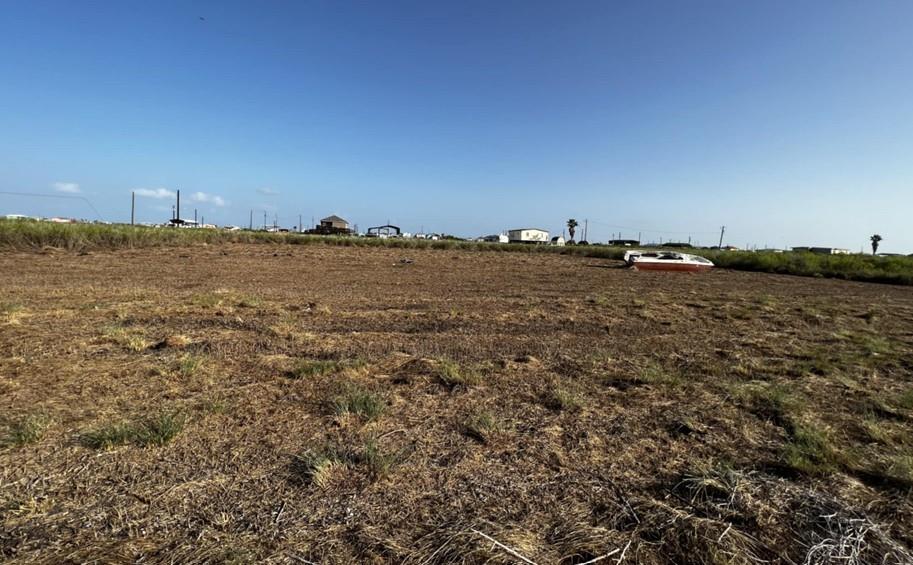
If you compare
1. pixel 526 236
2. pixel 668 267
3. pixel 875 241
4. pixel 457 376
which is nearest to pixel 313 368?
pixel 457 376

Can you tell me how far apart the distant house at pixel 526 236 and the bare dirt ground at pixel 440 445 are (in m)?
91.6

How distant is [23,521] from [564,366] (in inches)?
187

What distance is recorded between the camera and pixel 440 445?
9.96ft

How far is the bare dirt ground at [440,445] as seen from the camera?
6.72 feet

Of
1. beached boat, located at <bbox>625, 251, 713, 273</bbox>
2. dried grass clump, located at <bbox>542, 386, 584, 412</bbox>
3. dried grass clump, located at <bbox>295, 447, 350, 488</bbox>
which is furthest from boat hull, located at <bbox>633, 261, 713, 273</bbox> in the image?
dried grass clump, located at <bbox>295, 447, 350, 488</bbox>

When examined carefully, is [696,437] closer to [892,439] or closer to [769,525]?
[769,525]

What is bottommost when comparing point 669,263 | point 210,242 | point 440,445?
point 440,445

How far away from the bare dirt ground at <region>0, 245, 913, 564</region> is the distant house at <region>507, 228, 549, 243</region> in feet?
301

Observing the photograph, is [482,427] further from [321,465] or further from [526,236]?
[526,236]

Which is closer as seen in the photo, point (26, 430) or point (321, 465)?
point (321, 465)

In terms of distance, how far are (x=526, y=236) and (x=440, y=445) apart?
97.4 meters

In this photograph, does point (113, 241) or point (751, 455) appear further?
point (113, 241)

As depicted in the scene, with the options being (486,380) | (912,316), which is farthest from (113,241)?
(912,316)

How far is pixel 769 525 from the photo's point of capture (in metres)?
2.17
